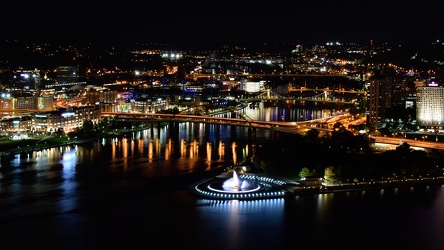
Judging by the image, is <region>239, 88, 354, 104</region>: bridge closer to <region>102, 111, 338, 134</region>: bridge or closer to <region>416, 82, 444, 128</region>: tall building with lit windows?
<region>102, 111, 338, 134</region>: bridge

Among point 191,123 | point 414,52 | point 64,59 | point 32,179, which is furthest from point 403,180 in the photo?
point 64,59

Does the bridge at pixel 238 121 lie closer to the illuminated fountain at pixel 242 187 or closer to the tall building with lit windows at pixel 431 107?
the tall building with lit windows at pixel 431 107

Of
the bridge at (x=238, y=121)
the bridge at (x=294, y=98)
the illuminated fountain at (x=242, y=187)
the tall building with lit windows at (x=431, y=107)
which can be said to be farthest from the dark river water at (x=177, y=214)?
the bridge at (x=294, y=98)

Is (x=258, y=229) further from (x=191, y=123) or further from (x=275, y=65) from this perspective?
(x=275, y=65)

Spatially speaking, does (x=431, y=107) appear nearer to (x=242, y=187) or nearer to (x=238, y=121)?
(x=238, y=121)

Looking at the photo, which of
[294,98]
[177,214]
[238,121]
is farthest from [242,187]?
[294,98]
